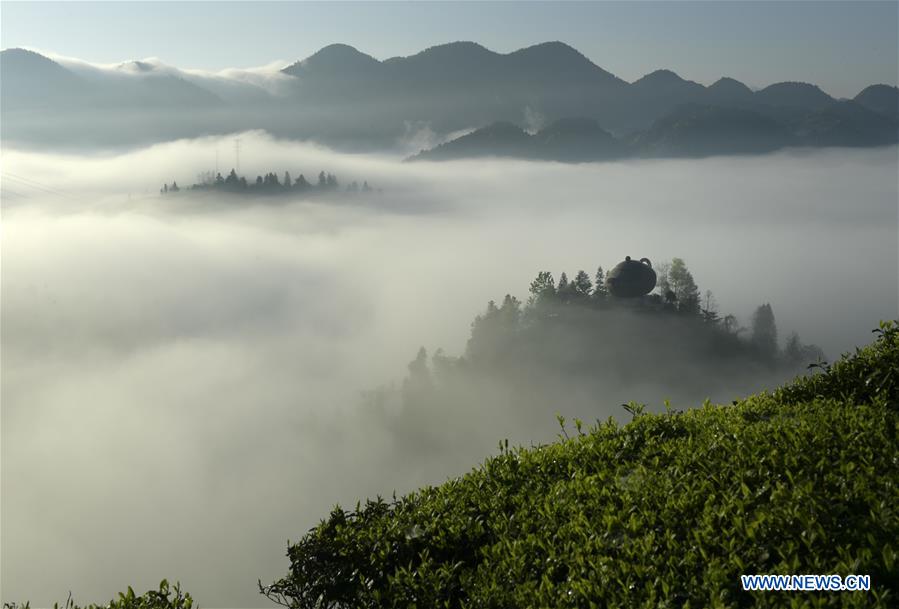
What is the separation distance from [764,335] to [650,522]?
115027 mm

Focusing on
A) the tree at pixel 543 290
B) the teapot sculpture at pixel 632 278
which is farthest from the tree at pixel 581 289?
the teapot sculpture at pixel 632 278

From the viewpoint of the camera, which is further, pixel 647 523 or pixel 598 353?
pixel 598 353

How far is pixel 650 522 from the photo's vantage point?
552 cm

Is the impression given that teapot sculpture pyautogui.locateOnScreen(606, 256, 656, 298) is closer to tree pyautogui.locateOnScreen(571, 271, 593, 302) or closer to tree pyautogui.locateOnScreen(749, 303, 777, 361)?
tree pyautogui.locateOnScreen(571, 271, 593, 302)

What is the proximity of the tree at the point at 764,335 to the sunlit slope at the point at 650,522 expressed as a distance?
332 ft

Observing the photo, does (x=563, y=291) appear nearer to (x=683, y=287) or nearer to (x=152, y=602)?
(x=683, y=287)

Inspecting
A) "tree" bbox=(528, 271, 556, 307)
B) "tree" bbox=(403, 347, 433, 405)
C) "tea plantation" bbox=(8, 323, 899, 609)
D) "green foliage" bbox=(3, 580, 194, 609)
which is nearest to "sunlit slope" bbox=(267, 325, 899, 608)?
"tea plantation" bbox=(8, 323, 899, 609)

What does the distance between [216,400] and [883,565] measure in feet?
580

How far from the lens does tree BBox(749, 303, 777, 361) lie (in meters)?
102

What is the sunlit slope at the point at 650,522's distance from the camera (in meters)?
4.82

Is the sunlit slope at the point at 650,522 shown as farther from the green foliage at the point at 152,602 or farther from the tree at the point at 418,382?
the tree at the point at 418,382

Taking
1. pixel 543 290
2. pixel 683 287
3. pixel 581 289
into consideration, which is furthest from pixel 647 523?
pixel 683 287

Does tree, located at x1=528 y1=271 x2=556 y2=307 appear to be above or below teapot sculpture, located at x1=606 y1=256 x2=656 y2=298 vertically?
below

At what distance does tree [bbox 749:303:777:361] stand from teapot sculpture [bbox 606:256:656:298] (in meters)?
23.6
